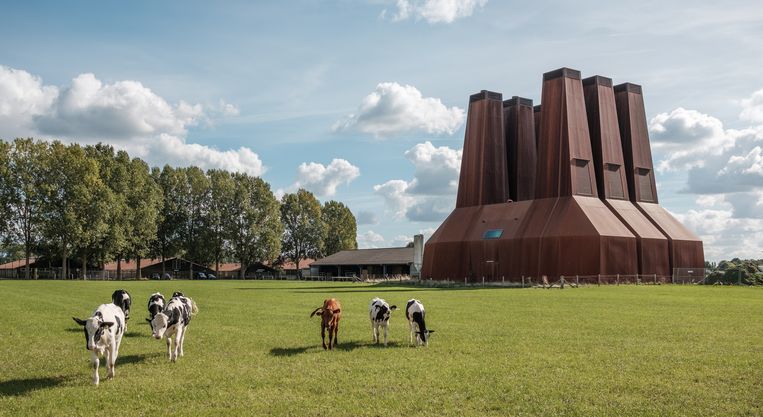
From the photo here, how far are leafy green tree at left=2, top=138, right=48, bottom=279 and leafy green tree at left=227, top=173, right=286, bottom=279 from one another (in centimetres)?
3089

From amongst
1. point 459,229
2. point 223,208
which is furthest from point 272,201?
point 459,229

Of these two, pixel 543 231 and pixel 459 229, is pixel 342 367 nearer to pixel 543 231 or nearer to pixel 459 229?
pixel 543 231

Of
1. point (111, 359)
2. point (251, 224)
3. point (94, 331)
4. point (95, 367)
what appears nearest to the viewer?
point (94, 331)

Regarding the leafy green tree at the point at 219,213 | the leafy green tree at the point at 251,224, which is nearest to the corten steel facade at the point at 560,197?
the leafy green tree at the point at 251,224

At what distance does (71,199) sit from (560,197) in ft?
198

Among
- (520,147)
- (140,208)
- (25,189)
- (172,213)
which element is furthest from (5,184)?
(520,147)

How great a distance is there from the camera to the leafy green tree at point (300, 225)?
126 meters

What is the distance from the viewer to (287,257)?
419ft

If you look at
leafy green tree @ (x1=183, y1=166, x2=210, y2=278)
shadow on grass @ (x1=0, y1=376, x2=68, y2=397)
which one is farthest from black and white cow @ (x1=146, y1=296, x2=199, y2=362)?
leafy green tree @ (x1=183, y1=166, x2=210, y2=278)

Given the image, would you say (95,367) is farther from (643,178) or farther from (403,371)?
(643,178)

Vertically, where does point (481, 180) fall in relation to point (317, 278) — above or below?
above

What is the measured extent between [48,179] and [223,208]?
29.2 meters

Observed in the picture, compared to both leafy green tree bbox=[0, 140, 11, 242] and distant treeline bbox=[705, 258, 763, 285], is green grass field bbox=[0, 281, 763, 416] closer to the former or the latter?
distant treeline bbox=[705, 258, 763, 285]

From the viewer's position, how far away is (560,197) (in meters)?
68.4
